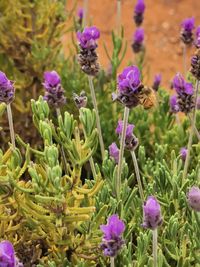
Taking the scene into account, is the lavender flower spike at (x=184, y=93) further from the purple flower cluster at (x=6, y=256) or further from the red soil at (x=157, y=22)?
the red soil at (x=157, y=22)

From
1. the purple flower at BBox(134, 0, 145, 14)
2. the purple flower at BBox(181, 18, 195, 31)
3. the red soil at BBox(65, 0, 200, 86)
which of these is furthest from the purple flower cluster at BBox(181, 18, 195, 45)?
the red soil at BBox(65, 0, 200, 86)

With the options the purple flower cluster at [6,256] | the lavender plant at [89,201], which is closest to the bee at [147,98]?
the lavender plant at [89,201]

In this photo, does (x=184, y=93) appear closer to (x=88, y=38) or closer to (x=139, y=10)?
(x=88, y=38)

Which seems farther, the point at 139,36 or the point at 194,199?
the point at 139,36

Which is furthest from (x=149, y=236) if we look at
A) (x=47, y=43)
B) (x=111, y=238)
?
(x=47, y=43)

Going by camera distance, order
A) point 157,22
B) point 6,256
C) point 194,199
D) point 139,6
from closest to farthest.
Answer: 1. point 6,256
2. point 194,199
3. point 139,6
4. point 157,22

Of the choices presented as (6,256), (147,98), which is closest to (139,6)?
(147,98)
